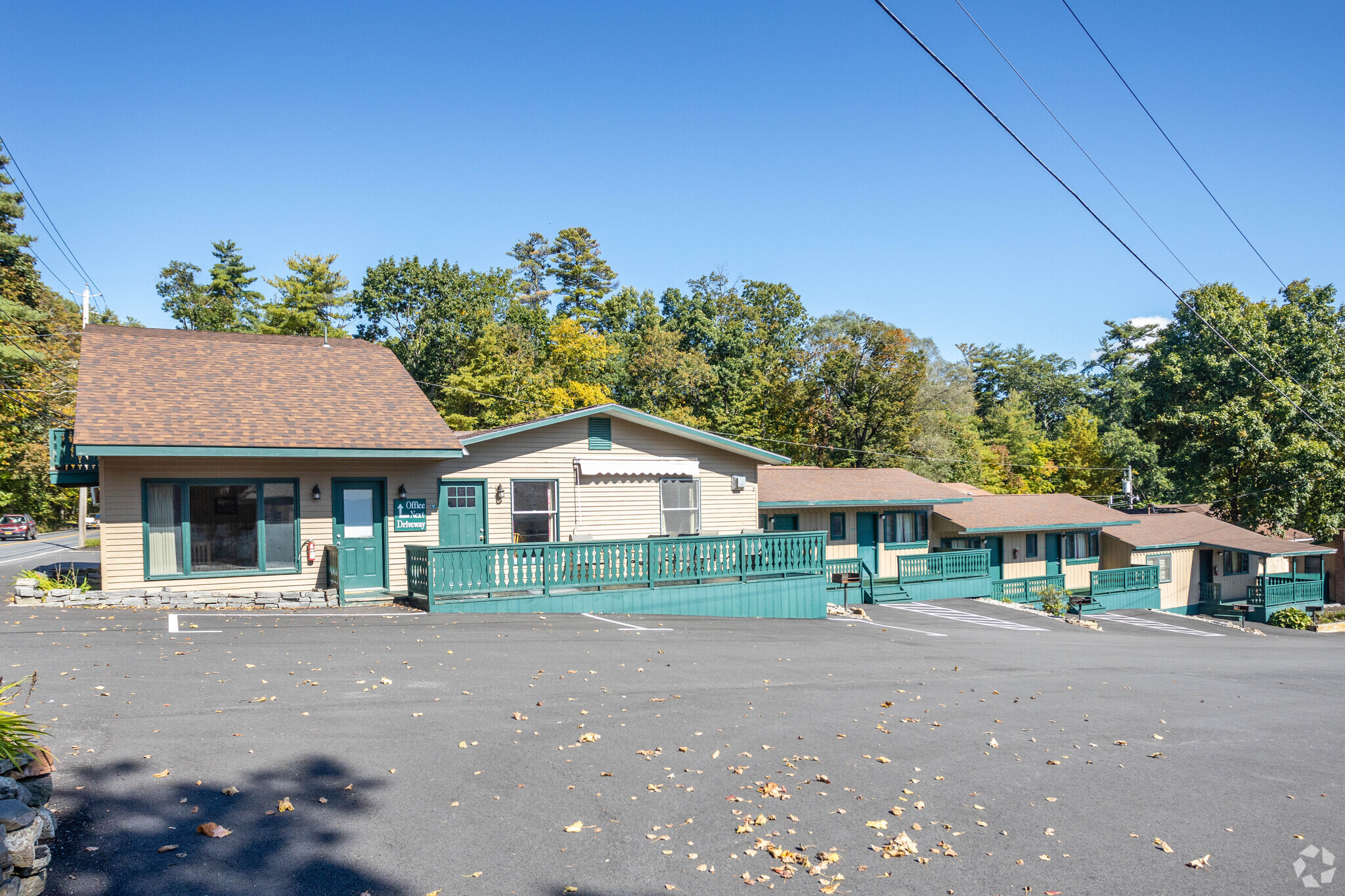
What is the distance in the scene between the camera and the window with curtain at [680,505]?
1978cm

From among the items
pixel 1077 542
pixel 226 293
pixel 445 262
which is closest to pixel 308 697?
pixel 1077 542

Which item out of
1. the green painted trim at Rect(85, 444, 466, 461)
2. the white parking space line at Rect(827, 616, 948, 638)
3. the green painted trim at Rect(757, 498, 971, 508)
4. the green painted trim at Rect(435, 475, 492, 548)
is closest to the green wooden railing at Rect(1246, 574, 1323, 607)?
the green painted trim at Rect(757, 498, 971, 508)

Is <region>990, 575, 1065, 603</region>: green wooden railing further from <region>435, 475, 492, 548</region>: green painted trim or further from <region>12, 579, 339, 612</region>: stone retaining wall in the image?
<region>12, 579, 339, 612</region>: stone retaining wall

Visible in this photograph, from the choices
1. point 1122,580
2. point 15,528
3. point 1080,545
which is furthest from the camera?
point 15,528

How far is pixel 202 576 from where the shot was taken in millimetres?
15031

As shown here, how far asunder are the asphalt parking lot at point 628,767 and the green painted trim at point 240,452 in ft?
8.87

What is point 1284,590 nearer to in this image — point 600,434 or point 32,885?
point 600,434

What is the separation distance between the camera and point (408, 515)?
16.9 metres

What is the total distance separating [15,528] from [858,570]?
4164 centimetres

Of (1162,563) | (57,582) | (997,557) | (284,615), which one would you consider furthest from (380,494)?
(1162,563)

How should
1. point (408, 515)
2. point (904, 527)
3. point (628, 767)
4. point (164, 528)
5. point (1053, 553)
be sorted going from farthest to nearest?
point (1053, 553) → point (904, 527) → point (408, 515) → point (164, 528) → point (628, 767)

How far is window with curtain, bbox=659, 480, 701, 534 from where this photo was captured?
64.9 ft

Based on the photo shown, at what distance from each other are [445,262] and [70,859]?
4172 cm

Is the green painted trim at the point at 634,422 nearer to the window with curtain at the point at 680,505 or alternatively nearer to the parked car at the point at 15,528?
the window with curtain at the point at 680,505
